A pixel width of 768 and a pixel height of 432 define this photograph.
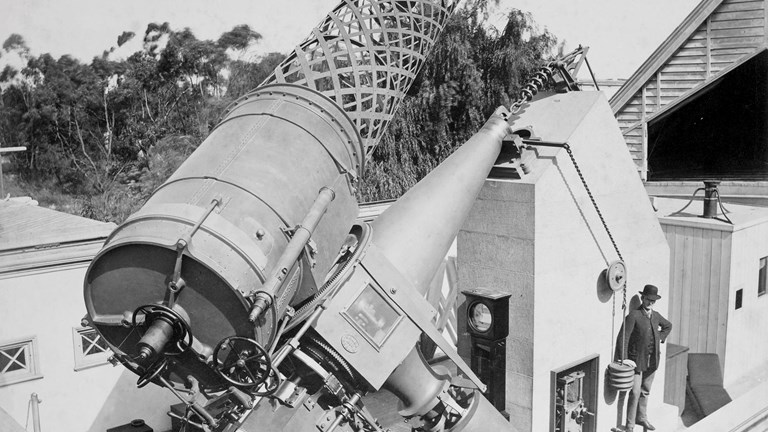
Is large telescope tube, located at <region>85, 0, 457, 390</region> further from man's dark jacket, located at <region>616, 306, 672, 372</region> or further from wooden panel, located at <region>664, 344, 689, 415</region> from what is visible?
wooden panel, located at <region>664, 344, 689, 415</region>

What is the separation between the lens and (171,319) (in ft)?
14.5

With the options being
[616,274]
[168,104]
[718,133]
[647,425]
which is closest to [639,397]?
[647,425]

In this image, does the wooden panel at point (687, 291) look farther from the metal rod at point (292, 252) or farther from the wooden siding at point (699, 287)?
the metal rod at point (292, 252)

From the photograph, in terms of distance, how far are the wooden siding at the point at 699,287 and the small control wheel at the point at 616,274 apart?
280cm

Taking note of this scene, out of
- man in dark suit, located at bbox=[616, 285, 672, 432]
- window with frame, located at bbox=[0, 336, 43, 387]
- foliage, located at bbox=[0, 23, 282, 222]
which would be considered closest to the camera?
window with frame, located at bbox=[0, 336, 43, 387]

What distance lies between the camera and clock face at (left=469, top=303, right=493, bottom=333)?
26.0 ft

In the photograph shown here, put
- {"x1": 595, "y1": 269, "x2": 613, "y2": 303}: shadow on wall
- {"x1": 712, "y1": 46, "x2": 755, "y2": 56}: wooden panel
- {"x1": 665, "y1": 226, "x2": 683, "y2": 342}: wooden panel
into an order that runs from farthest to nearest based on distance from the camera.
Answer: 1. {"x1": 712, "y1": 46, "x2": 755, "y2": 56}: wooden panel
2. {"x1": 665, "y1": 226, "x2": 683, "y2": 342}: wooden panel
3. {"x1": 595, "y1": 269, "x2": 613, "y2": 303}: shadow on wall

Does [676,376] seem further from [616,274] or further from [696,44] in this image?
[696,44]

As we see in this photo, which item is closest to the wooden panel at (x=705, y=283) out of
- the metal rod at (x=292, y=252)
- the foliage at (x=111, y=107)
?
the metal rod at (x=292, y=252)

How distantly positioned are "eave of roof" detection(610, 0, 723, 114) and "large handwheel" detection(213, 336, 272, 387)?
15.0 meters

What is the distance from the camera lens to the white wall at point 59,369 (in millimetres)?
7645

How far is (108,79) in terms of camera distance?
29.4 metres

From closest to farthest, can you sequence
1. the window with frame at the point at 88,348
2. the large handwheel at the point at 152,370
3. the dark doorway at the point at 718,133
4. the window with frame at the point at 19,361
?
the large handwheel at the point at 152,370, the window with frame at the point at 19,361, the window with frame at the point at 88,348, the dark doorway at the point at 718,133

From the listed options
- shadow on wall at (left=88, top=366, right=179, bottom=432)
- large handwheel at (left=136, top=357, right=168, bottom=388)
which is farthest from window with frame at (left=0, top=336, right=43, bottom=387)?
large handwheel at (left=136, top=357, right=168, bottom=388)
